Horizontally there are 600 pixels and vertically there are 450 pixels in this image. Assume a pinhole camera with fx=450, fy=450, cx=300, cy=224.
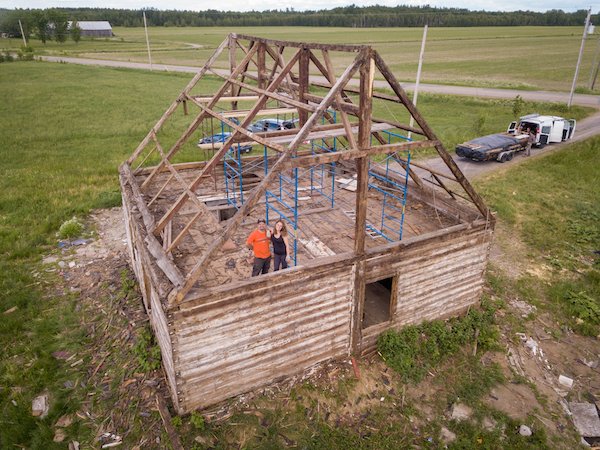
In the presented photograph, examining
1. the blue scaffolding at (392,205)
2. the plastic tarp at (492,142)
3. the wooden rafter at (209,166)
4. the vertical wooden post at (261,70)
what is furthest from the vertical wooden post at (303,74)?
the plastic tarp at (492,142)

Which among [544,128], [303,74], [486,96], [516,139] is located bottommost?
[486,96]

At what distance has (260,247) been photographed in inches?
340

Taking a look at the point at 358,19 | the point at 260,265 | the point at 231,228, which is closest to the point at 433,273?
the point at 260,265

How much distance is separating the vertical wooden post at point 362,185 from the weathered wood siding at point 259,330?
0.20 metres

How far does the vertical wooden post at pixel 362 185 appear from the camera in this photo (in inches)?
302

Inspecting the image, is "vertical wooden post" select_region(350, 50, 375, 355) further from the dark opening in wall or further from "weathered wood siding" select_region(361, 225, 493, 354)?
the dark opening in wall

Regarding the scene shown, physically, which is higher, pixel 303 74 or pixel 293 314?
pixel 303 74

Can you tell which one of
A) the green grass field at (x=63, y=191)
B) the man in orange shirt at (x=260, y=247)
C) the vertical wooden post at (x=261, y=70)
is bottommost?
the green grass field at (x=63, y=191)

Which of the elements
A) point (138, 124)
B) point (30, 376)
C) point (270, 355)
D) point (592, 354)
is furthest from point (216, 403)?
point (138, 124)

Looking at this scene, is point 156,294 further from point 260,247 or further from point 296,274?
point 296,274

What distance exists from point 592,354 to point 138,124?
101 ft

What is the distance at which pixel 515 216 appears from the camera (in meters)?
18.3

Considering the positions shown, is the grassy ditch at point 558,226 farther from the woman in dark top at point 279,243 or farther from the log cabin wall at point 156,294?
the log cabin wall at point 156,294

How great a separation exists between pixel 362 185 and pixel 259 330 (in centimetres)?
330
